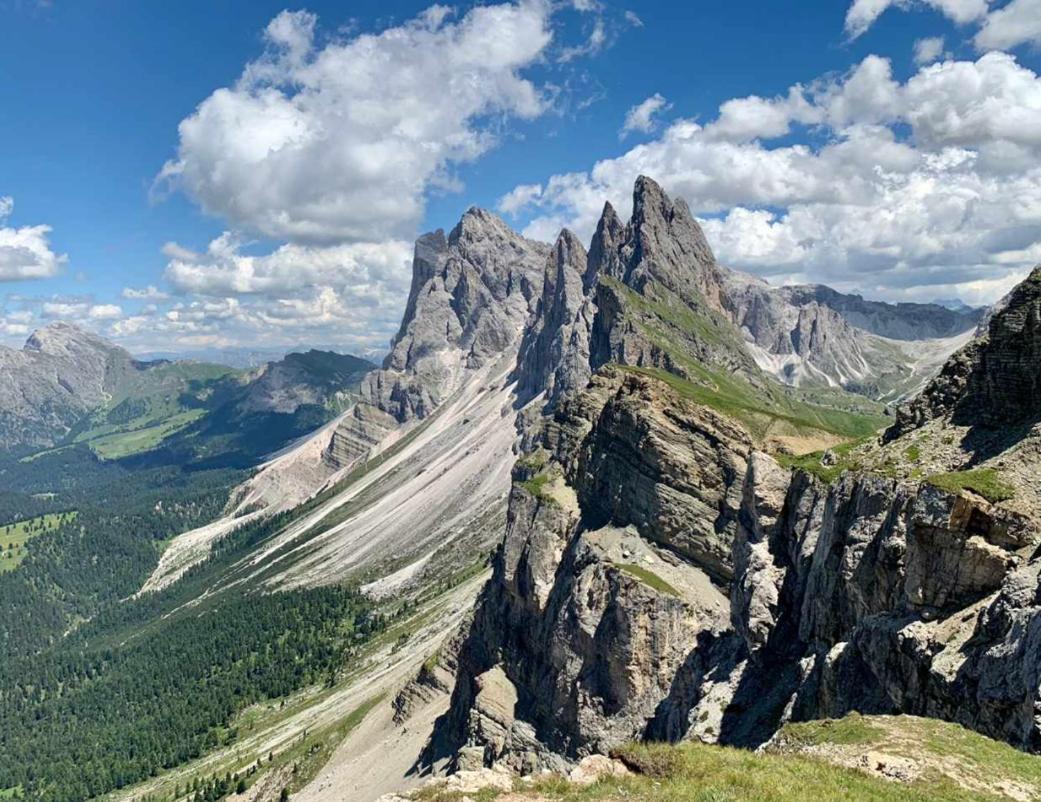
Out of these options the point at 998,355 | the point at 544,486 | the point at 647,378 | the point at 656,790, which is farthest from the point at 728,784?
the point at 544,486

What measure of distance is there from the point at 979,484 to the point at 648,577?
1622 inches

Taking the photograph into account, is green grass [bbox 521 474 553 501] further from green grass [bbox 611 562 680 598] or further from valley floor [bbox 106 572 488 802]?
valley floor [bbox 106 572 488 802]

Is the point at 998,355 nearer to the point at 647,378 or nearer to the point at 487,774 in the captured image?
the point at 487,774

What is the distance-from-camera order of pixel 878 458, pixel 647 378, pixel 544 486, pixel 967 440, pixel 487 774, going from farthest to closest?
pixel 544 486 < pixel 647 378 < pixel 878 458 < pixel 967 440 < pixel 487 774

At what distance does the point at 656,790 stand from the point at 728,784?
2265 millimetres

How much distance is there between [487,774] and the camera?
86.9 ft

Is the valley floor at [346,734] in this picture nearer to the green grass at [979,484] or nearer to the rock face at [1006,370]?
the rock face at [1006,370]

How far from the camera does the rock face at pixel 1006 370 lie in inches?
1405

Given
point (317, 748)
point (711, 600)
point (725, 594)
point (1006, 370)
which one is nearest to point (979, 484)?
point (1006, 370)

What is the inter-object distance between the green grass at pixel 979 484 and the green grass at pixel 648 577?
36873mm

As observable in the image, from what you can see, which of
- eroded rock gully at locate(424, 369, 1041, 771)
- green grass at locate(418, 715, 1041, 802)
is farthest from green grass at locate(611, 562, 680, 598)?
green grass at locate(418, 715, 1041, 802)

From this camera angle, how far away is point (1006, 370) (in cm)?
3706

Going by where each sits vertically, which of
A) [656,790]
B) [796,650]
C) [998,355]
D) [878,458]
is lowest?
[796,650]

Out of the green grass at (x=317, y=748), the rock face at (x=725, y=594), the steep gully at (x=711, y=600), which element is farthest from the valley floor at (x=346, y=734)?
the rock face at (x=725, y=594)
